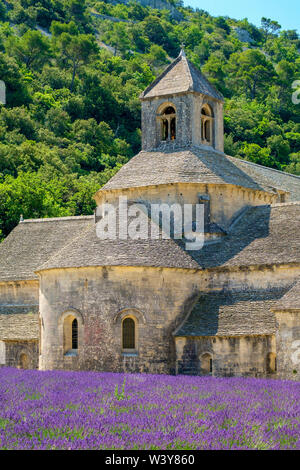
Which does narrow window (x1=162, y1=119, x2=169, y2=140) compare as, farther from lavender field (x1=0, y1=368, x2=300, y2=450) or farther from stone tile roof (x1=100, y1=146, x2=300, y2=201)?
lavender field (x1=0, y1=368, x2=300, y2=450)

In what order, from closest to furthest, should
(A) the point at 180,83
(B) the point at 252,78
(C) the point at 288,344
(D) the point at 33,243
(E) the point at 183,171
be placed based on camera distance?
(C) the point at 288,344, (E) the point at 183,171, (A) the point at 180,83, (D) the point at 33,243, (B) the point at 252,78

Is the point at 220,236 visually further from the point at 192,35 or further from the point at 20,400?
the point at 192,35

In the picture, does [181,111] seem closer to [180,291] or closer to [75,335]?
[180,291]

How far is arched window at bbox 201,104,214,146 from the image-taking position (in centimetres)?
4138

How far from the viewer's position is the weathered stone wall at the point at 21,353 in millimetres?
38281

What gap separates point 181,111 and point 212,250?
27.0 feet

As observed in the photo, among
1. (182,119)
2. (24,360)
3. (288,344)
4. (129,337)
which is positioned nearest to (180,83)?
(182,119)

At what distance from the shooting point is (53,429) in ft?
51.2

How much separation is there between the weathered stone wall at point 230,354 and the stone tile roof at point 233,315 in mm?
340

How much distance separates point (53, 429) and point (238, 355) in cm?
1709

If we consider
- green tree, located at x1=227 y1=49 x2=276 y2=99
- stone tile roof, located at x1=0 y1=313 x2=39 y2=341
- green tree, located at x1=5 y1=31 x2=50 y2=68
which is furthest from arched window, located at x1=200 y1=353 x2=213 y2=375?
green tree, located at x1=227 y1=49 x2=276 y2=99

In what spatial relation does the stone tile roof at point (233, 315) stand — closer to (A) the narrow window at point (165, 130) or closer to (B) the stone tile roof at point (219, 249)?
(B) the stone tile roof at point (219, 249)

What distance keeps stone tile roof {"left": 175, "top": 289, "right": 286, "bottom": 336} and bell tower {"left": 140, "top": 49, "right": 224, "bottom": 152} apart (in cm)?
955

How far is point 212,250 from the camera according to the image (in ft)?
118
